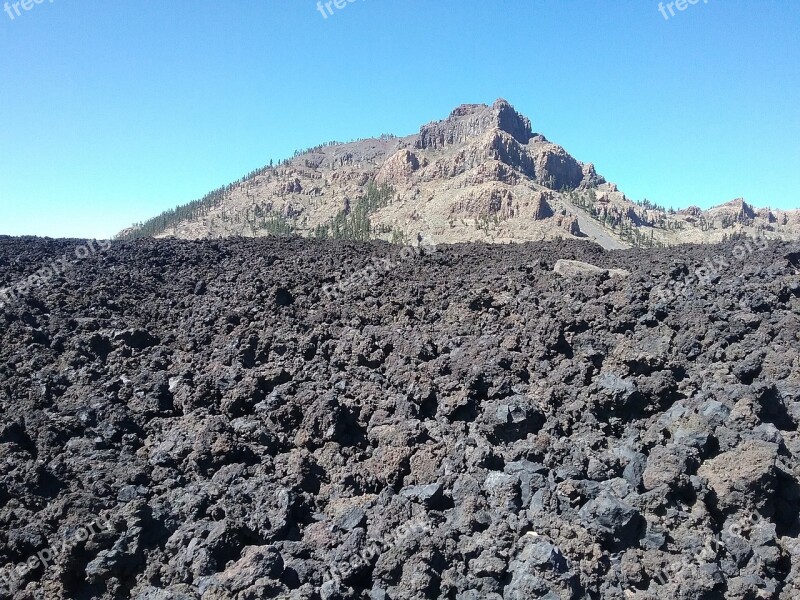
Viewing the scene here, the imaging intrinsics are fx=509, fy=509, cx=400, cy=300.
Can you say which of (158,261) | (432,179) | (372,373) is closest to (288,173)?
(432,179)

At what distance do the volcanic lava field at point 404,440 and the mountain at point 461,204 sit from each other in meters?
54.7

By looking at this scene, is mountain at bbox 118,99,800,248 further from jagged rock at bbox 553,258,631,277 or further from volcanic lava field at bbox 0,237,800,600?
volcanic lava field at bbox 0,237,800,600

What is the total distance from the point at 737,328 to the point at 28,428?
13362mm

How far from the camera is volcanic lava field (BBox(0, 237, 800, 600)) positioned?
5.47 meters

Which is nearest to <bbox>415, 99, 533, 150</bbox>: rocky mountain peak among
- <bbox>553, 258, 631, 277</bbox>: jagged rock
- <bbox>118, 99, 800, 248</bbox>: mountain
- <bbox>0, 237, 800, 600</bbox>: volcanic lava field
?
<bbox>118, 99, 800, 248</bbox>: mountain

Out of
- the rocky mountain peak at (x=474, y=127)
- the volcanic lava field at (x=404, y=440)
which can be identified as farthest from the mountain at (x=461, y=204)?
the volcanic lava field at (x=404, y=440)

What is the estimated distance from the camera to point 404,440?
7.55m

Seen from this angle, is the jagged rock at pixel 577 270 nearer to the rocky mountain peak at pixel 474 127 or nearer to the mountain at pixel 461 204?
the mountain at pixel 461 204

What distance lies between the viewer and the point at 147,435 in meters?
8.38

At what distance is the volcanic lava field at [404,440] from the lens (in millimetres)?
5469

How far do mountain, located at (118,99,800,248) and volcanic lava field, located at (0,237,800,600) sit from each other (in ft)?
179

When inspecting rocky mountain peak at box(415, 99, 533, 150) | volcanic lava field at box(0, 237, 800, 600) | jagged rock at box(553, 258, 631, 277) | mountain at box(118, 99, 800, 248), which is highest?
rocky mountain peak at box(415, 99, 533, 150)

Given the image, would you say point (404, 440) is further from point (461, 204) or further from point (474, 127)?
point (474, 127)

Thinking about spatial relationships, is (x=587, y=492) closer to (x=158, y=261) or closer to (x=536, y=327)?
(x=536, y=327)
